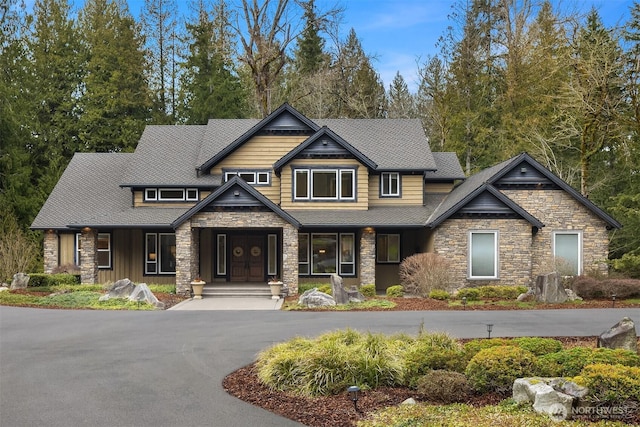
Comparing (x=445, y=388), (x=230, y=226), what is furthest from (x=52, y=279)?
(x=445, y=388)

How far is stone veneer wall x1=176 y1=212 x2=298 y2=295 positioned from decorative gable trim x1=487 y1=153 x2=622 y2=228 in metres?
8.21

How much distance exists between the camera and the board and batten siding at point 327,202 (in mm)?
25469

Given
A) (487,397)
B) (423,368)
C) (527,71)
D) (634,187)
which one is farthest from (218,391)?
(527,71)

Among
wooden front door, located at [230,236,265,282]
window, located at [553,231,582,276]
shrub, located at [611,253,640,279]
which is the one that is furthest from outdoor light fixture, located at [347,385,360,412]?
wooden front door, located at [230,236,265,282]

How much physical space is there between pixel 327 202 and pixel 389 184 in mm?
2978

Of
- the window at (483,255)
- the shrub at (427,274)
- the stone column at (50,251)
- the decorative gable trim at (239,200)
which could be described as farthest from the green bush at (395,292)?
the stone column at (50,251)

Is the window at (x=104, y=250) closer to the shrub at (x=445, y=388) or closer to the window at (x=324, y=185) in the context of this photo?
the window at (x=324, y=185)

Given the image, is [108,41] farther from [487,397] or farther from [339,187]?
[487,397]

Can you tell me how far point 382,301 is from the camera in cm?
1997

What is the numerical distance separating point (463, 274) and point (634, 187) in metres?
8.63

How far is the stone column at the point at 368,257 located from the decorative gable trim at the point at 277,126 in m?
5.38

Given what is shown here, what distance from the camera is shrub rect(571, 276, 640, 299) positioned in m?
20.1

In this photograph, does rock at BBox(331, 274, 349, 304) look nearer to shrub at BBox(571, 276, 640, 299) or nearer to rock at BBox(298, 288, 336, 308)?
rock at BBox(298, 288, 336, 308)

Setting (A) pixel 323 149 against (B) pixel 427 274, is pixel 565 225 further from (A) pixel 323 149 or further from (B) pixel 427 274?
(A) pixel 323 149
